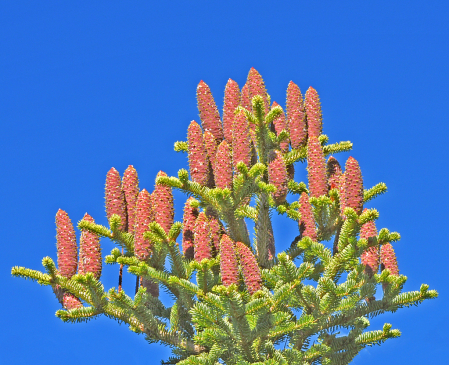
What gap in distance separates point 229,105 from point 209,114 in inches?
15.0

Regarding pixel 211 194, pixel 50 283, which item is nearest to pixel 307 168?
pixel 211 194

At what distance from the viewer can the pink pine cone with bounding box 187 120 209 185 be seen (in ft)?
32.9

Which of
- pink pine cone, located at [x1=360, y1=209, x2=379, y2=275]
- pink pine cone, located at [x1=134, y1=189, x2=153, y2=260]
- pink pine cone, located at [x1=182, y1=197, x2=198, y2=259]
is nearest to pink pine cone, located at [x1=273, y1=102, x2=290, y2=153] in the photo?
pink pine cone, located at [x1=182, y1=197, x2=198, y2=259]

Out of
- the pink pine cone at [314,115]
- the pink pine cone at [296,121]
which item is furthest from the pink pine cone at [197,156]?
the pink pine cone at [314,115]

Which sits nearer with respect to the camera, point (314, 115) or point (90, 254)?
point (90, 254)

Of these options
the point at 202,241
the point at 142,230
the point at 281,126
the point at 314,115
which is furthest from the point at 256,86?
the point at 142,230

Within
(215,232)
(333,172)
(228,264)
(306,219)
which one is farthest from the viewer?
(333,172)

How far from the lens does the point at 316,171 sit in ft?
33.1

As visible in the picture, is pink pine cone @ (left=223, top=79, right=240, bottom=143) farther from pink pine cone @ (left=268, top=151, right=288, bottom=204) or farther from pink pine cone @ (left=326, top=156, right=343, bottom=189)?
pink pine cone @ (left=326, top=156, right=343, bottom=189)

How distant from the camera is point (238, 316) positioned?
846cm

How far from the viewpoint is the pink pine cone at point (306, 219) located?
990 centimetres

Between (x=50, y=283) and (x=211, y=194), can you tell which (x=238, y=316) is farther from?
(x=50, y=283)

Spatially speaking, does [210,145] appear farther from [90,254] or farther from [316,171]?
[90,254]

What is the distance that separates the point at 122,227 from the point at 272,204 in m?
2.32
